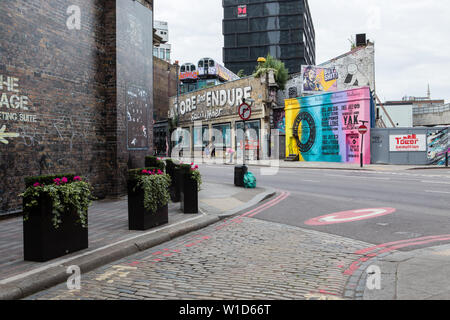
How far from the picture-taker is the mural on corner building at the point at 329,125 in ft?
99.7

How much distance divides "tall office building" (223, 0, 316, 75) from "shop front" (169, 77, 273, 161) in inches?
1653

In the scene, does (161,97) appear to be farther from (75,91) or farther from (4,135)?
(4,135)

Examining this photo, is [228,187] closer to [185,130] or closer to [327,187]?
[327,187]

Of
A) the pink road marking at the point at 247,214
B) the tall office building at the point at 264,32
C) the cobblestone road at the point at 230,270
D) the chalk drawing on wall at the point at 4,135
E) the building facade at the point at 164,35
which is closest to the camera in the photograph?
the cobblestone road at the point at 230,270

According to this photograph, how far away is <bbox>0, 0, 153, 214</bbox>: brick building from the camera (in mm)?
8336

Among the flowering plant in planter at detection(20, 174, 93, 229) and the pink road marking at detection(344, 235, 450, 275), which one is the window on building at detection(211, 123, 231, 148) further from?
the flowering plant in planter at detection(20, 174, 93, 229)

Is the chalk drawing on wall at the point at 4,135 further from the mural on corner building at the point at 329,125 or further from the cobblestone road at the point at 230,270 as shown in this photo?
the mural on corner building at the point at 329,125

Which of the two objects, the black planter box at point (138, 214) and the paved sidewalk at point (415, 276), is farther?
the black planter box at point (138, 214)

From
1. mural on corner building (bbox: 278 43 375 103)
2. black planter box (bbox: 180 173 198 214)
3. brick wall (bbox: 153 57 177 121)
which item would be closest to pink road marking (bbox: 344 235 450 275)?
black planter box (bbox: 180 173 198 214)

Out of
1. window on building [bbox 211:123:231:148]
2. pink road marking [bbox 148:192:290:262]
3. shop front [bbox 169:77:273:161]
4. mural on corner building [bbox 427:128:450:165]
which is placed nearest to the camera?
pink road marking [bbox 148:192:290:262]

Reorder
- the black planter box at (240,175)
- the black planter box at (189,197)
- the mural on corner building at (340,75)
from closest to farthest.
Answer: the black planter box at (189,197)
the black planter box at (240,175)
the mural on corner building at (340,75)

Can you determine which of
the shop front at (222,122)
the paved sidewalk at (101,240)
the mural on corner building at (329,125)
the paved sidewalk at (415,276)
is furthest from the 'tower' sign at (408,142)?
the paved sidewalk at (415,276)

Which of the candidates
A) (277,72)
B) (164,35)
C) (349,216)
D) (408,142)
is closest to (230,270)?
(349,216)

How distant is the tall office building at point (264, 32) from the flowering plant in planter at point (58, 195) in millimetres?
83619
